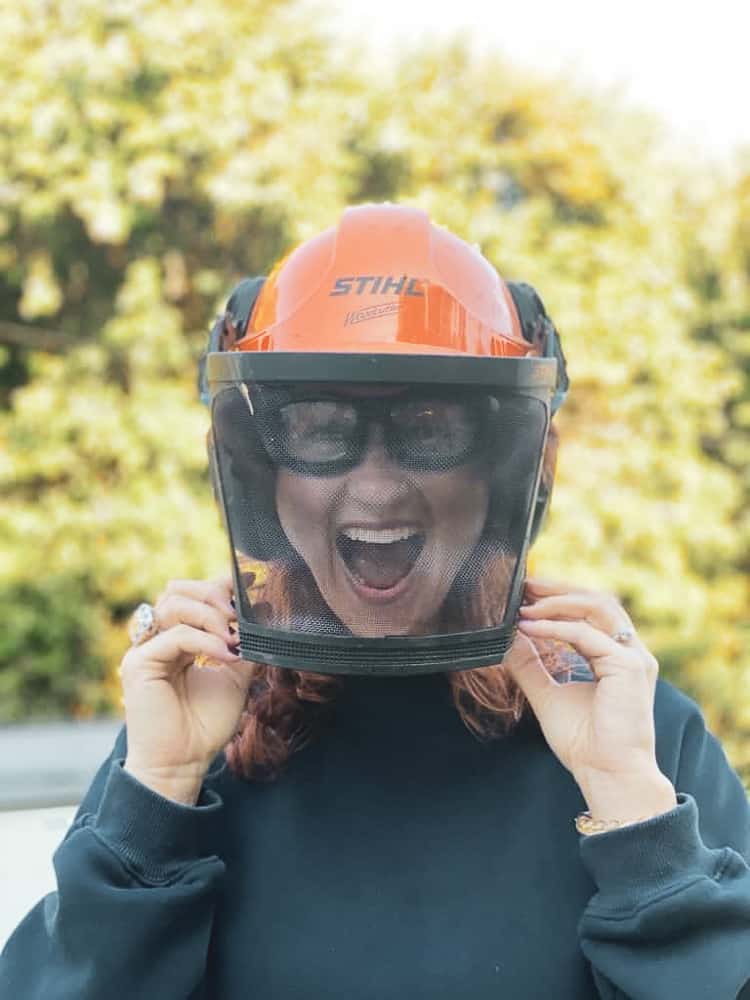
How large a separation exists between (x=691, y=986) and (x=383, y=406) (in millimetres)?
671

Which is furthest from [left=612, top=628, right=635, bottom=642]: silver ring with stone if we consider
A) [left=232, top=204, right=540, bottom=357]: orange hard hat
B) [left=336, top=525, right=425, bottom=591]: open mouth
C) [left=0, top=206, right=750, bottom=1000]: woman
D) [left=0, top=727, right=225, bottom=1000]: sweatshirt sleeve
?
[left=0, top=727, right=225, bottom=1000]: sweatshirt sleeve

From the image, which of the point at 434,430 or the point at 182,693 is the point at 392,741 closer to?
the point at 182,693

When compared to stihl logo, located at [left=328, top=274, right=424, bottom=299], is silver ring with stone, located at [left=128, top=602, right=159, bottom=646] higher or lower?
lower

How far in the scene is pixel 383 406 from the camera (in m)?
1.28

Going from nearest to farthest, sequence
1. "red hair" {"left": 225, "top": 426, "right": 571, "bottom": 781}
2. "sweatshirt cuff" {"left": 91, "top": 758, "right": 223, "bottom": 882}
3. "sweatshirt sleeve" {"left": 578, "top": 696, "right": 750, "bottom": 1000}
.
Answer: "sweatshirt sleeve" {"left": 578, "top": 696, "right": 750, "bottom": 1000}, "sweatshirt cuff" {"left": 91, "top": 758, "right": 223, "bottom": 882}, "red hair" {"left": 225, "top": 426, "right": 571, "bottom": 781}

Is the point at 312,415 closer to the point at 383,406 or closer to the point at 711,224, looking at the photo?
the point at 383,406

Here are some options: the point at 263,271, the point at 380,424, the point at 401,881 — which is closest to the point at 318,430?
the point at 380,424

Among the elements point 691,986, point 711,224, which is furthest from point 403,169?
point 691,986

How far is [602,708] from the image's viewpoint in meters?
1.35

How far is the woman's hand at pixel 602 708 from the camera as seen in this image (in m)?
1.31

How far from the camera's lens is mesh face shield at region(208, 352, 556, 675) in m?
1.29

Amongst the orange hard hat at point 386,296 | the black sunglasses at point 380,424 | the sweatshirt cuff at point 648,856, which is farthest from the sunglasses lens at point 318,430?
the sweatshirt cuff at point 648,856

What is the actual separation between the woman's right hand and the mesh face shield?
65mm

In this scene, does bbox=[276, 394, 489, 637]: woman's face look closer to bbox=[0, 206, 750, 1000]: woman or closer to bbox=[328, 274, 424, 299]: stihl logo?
bbox=[0, 206, 750, 1000]: woman
